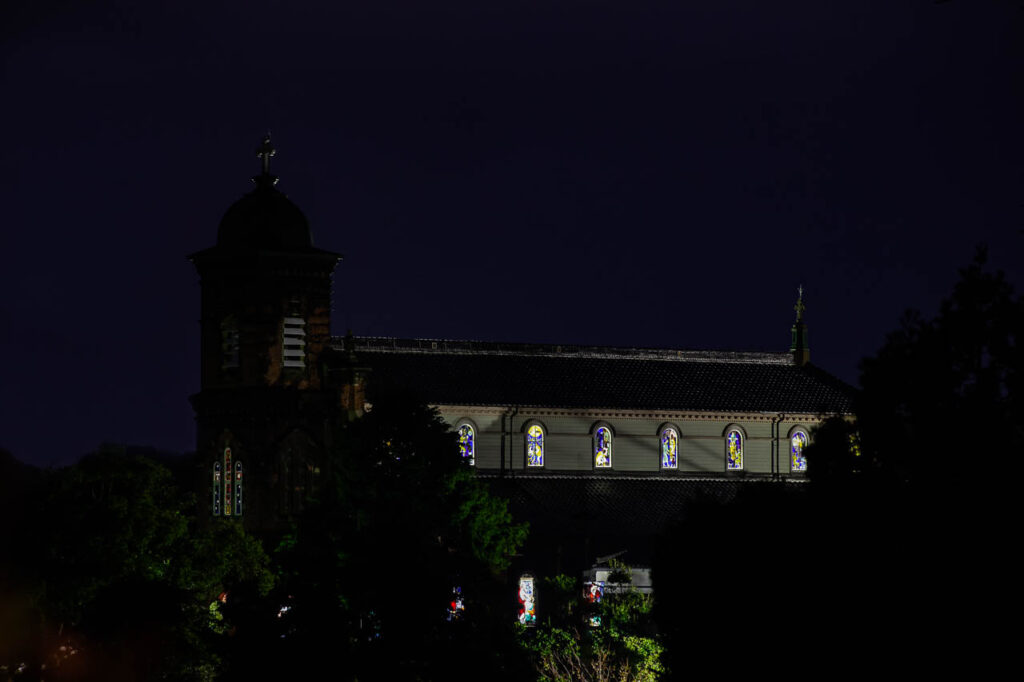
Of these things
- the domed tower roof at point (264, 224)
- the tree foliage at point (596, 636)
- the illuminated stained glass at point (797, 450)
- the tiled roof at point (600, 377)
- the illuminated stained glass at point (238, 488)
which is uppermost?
the domed tower roof at point (264, 224)

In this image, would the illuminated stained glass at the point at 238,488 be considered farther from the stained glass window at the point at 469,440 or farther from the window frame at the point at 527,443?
the window frame at the point at 527,443

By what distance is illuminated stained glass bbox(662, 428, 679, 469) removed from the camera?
296 ft

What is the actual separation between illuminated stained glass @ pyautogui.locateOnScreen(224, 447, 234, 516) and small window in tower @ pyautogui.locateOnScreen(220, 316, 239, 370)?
4008 millimetres

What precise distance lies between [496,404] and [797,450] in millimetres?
15100

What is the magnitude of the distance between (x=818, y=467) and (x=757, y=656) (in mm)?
4519

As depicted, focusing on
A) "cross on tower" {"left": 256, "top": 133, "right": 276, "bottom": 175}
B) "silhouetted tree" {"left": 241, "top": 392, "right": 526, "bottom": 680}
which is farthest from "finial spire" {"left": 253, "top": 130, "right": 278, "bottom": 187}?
"silhouetted tree" {"left": 241, "top": 392, "right": 526, "bottom": 680}

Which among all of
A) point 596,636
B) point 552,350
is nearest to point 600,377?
point 552,350

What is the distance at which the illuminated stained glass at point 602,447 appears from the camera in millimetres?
89125

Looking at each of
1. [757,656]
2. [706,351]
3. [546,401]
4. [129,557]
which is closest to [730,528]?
[757,656]

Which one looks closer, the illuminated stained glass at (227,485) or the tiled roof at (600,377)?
the illuminated stained glass at (227,485)

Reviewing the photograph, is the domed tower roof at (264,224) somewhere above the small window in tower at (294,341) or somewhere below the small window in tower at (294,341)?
above

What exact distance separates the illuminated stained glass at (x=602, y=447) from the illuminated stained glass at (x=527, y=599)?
9.43m

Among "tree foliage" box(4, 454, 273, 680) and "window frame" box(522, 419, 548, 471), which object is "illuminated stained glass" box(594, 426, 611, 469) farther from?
"tree foliage" box(4, 454, 273, 680)

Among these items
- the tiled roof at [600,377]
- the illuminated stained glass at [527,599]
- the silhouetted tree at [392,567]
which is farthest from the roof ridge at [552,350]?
the silhouetted tree at [392,567]
